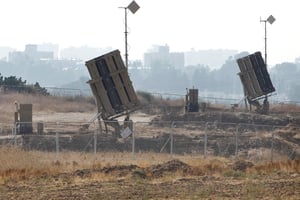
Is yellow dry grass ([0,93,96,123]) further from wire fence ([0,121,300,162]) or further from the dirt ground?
the dirt ground

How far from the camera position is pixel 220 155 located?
37.5 meters

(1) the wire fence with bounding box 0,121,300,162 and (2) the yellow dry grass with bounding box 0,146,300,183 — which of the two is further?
(1) the wire fence with bounding box 0,121,300,162

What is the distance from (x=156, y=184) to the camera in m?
22.9

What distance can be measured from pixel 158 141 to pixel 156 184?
17895 millimetres

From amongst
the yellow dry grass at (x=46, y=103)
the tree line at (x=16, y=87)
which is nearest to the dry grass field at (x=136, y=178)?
the yellow dry grass at (x=46, y=103)

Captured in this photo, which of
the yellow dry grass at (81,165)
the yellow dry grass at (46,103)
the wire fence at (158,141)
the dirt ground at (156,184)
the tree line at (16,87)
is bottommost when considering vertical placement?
the dirt ground at (156,184)

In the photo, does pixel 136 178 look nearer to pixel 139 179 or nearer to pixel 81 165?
pixel 139 179

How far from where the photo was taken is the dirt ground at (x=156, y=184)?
20219 millimetres

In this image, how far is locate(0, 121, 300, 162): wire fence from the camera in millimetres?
37031

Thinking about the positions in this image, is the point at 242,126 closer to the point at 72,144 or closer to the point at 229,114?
the point at 229,114

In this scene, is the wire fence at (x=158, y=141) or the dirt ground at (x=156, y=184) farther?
the wire fence at (x=158, y=141)

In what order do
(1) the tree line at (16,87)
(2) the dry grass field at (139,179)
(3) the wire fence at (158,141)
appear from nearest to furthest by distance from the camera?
(2) the dry grass field at (139,179)
(3) the wire fence at (158,141)
(1) the tree line at (16,87)

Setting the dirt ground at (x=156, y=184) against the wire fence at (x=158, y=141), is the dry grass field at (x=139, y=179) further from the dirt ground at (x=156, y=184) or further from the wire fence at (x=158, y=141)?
the wire fence at (x=158, y=141)

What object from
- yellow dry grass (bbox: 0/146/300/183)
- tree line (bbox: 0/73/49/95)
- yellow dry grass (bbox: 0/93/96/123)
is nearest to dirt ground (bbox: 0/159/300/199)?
yellow dry grass (bbox: 0/146/300/183)
